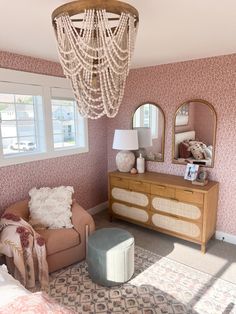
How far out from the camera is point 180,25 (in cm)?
186

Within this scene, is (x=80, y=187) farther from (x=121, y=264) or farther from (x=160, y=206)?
(x=121, y=264)

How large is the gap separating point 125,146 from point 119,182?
53 cm

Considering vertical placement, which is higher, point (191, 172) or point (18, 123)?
point (18, 123)

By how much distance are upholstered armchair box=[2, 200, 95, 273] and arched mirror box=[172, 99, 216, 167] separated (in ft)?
5.04

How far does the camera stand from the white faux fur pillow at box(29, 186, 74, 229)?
100 inches

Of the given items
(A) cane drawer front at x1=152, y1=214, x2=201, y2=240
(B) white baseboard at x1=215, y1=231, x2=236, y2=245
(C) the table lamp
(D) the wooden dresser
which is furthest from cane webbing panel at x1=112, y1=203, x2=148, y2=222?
(B) white baseboard at x1=215, y1=231, x2=236, y2=245

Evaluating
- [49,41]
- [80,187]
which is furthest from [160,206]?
[49,41]

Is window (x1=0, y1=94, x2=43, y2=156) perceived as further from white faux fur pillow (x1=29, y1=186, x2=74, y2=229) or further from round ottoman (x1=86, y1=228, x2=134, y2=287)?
round ottoman (x1=86, y1=228, x2=134, y2=287)

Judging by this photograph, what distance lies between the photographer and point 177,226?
9.49 feet

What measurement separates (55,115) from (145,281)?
2.34 metres

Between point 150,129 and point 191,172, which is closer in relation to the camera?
point 191,172

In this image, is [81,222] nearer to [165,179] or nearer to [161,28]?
[165,179]

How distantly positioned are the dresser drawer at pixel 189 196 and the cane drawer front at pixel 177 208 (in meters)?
0.06

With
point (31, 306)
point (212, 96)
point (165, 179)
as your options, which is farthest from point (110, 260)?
point (212, 96)
